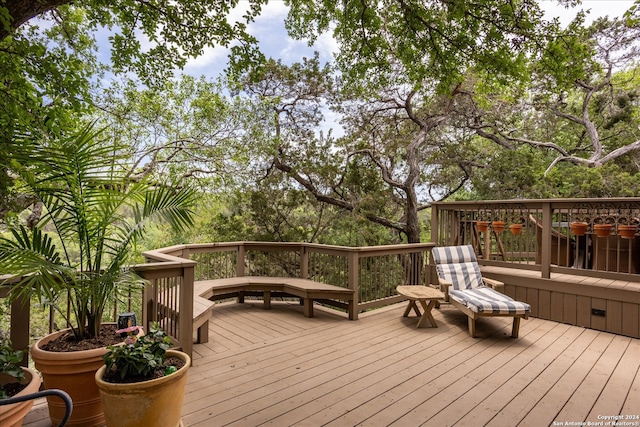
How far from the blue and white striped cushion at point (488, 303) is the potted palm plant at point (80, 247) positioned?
11.4ft

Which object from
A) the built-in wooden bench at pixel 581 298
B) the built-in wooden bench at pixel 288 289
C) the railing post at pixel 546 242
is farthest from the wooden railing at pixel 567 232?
the built-in wooden bench at pixel 288 289

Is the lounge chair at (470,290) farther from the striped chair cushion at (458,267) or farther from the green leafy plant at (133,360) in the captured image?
the green leafy plant at (133,360)

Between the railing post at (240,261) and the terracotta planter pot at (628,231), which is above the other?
the terracotta planter pot at (628,231)

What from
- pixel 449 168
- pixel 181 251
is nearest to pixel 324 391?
pixel 181 251

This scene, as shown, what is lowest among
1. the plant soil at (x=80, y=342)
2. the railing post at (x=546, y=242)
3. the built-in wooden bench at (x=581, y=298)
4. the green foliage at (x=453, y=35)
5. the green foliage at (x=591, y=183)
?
the built-in wooden bench at (x=581, y=298)

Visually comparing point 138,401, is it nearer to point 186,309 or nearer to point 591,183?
point 186,309

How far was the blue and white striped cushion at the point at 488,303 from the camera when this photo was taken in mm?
3807

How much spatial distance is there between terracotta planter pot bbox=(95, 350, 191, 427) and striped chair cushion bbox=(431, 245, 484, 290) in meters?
3.81

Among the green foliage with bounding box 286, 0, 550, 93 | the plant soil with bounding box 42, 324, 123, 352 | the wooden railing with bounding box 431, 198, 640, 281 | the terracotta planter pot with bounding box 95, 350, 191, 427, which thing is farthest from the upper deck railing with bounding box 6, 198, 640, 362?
the green foliage with bounding box 286, 0, 550, 93

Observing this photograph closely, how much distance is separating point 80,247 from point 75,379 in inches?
33.1

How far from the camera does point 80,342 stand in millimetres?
2295

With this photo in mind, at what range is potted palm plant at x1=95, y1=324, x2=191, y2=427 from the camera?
74.2 inches

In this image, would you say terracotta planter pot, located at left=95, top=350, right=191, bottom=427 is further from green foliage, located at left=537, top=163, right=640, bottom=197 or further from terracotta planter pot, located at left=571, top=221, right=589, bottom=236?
green foliage, located at left=537, top=163, right=640, bottom=197

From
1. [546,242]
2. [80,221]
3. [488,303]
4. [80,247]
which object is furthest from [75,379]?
[546,242]
